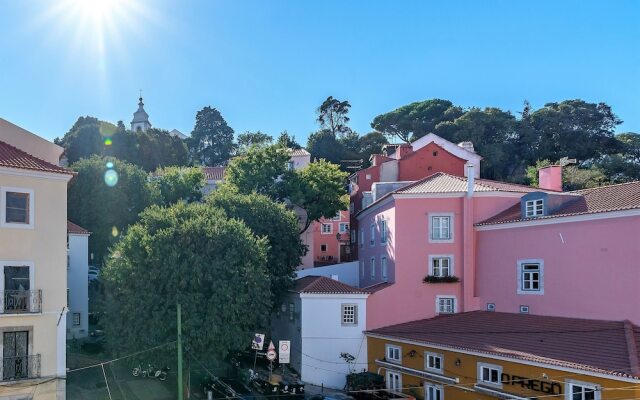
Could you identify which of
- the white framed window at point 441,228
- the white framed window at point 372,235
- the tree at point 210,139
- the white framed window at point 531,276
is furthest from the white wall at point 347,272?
the tree at point 210,139

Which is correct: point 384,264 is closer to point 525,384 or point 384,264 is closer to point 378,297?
point 378,297

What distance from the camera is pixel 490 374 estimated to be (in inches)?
1001

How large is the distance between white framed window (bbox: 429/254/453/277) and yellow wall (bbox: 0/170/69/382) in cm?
2003

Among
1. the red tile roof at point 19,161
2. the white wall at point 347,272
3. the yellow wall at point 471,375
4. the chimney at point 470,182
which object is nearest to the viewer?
the yellow wall at point 471,375

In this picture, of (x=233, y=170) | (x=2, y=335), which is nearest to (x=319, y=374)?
Answer: (x=2, y=335)

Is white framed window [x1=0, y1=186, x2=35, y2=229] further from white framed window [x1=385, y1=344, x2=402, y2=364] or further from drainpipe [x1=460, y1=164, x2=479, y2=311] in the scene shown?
drainpipe [x1=460, y1=164, x2=479, y2=311]

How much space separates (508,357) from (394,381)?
344 inches

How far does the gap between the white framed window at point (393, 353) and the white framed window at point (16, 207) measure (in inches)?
736

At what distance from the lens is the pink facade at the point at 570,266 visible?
82.9ft

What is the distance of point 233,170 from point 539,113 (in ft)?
134

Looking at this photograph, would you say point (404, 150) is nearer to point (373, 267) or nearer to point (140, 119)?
point (373, 267)

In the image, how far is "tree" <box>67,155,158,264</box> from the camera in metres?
45.7

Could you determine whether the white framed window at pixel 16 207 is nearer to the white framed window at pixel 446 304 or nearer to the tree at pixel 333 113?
the white framed window at pixel 446 304

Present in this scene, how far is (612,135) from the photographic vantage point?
70312mm
